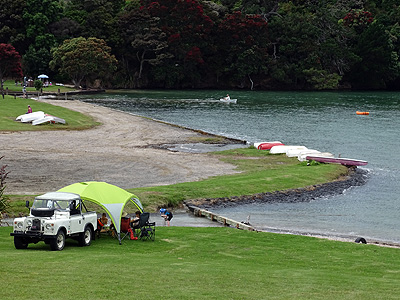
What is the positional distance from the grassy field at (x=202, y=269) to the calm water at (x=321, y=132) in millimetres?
8763

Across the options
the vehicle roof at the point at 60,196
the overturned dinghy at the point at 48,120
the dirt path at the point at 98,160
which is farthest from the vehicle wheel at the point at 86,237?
the overturned dinghy at the point at 48,120

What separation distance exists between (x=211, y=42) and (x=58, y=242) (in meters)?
143

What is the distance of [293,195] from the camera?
40781 millimetres

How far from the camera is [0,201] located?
83.4 feet

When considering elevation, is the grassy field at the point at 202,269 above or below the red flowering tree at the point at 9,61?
below

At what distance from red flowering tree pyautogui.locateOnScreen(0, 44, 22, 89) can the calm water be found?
1750 centimetres

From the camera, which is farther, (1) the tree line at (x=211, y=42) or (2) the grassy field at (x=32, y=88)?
(1) the tree line at (x=211, y=42)

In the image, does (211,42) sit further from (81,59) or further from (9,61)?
(9,61)

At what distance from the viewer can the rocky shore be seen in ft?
122

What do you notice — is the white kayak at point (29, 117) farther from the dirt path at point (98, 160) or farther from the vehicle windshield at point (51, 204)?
the vehicle windshield at point (51, 204)

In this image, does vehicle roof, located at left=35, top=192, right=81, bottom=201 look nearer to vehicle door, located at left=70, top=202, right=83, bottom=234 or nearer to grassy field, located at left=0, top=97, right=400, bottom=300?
vehicle door, located at left=70, top=202, right=83, bottom=234

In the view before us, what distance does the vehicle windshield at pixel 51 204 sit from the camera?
21812 millimetres

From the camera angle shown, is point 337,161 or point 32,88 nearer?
point 337,161

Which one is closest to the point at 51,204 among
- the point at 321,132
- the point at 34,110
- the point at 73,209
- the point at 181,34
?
the point at 73,209
